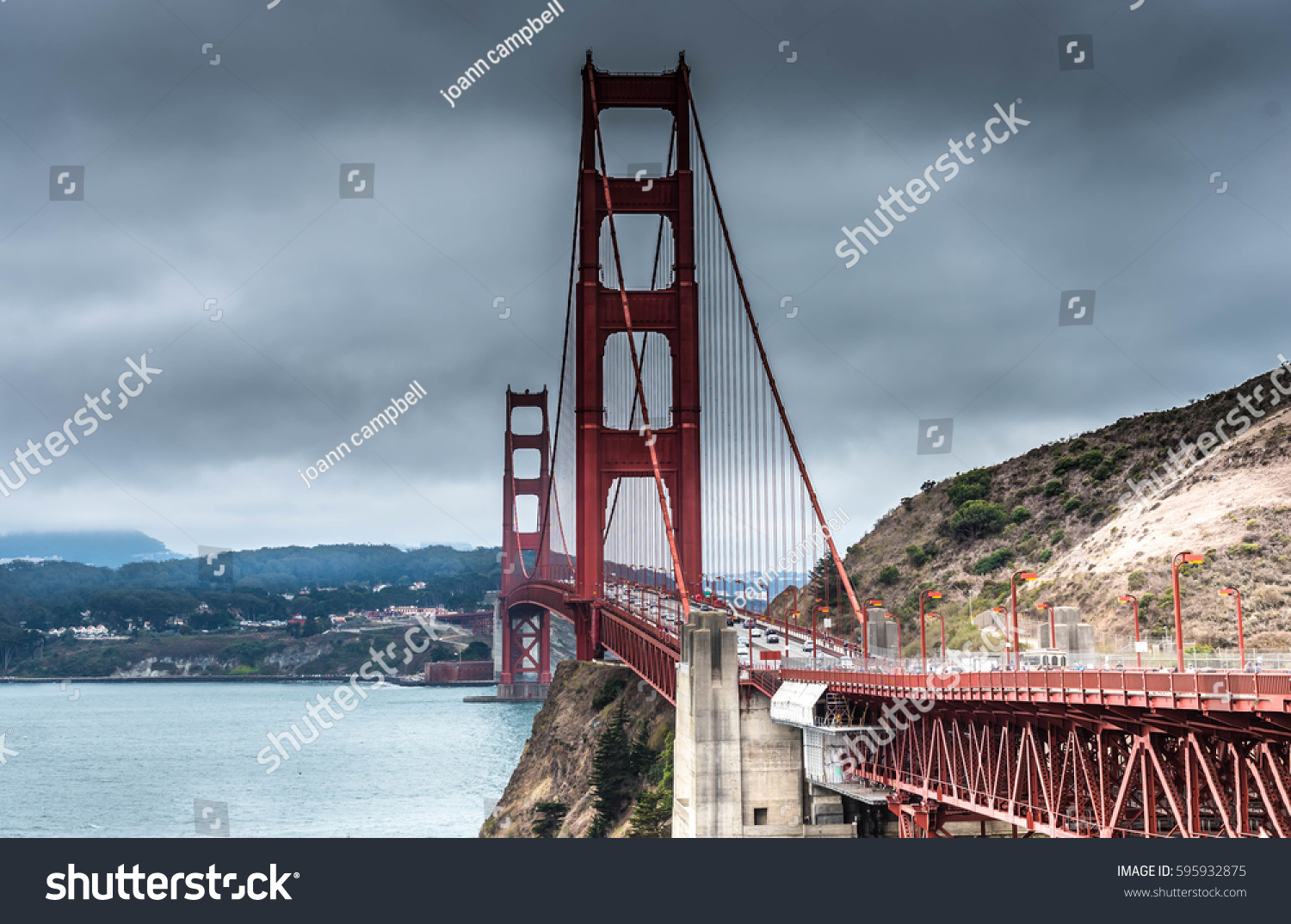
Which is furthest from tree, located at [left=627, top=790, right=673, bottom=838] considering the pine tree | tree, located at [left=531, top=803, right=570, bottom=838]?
tree, located at [left=531, top=803, right=570, bottom=838]

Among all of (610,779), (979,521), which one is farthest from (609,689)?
(979,521)

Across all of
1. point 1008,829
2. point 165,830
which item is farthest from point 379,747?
point 1008,829

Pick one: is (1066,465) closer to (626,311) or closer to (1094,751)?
(626,311)

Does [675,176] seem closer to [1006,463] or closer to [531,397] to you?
[1006,463]

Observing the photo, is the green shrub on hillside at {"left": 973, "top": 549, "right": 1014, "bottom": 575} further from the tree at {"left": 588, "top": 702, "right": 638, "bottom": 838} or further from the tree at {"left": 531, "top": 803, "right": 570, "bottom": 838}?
the tree at {"left": 531, "top": 803, "right": 570, "bottom": 838}

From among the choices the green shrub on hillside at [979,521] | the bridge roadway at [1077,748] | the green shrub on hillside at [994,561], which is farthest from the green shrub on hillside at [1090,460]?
the bridge roadway at [1077,748]
